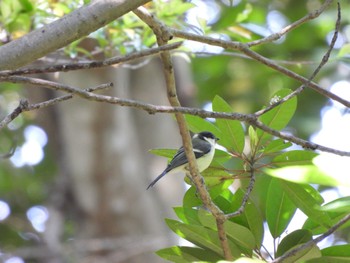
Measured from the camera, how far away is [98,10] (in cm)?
196

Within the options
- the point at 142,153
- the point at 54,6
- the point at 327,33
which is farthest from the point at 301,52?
the point at 54,6

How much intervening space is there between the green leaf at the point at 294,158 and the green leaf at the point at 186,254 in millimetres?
362

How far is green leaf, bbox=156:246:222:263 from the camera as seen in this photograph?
211 cm

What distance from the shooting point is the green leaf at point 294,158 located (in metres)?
2.10

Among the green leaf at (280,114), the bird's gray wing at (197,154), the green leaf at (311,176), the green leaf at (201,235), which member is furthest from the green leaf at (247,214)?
the bird's gray wing at (197,154)

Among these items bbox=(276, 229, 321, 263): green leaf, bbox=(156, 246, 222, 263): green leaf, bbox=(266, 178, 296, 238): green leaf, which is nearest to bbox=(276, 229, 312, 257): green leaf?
bbox=(276, 229, 321, 263): green leaf

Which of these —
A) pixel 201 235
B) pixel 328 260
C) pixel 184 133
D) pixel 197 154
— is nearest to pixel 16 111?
pixel 184 133

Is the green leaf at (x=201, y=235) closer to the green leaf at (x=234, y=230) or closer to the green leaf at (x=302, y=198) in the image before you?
the green leaf at (x=234, y=230)

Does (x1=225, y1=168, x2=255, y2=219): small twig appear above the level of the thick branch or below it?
below

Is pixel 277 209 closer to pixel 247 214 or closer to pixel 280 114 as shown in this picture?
pixel 247 214

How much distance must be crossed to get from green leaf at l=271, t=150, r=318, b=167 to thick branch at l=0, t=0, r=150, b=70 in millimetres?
671

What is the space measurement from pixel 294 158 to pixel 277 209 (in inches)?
8.1

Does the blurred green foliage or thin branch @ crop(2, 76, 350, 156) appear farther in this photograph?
the blurred green foliage

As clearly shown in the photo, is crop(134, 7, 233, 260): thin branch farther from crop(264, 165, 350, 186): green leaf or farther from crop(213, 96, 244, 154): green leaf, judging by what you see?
crop(264, 165, 350, 186): green leaf
